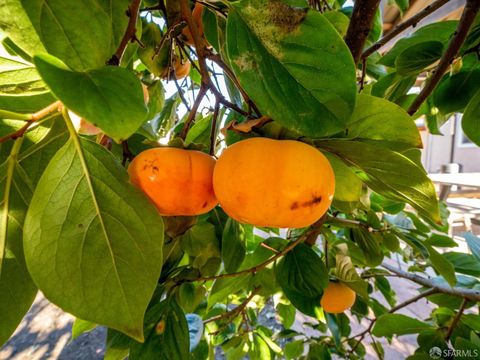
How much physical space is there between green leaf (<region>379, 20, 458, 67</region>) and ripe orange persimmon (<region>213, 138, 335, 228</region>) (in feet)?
1.55

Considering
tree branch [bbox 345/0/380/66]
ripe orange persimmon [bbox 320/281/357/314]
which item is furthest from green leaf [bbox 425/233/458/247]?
tree branch [bbox 345/0/380/66]

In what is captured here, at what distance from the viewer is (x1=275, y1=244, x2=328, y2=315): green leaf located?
0.72 m

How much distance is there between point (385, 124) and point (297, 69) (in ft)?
0.42

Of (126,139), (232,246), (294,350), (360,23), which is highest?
(360,23)

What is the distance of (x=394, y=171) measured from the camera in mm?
319

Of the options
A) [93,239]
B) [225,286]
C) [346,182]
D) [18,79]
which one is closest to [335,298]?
[225,286]

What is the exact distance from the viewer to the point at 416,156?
43 centimetres

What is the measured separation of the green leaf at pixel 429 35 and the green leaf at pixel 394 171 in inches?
16.3

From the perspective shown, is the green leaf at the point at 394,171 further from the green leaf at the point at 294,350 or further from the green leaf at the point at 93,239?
the green leaf at the point at 294,350

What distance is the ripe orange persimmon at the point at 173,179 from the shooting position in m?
0.34

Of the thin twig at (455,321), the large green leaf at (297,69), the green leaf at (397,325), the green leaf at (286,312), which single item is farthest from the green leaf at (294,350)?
the large green leaf at (297,69)

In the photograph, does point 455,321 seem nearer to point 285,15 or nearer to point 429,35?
point 429,35

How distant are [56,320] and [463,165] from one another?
5665 mm

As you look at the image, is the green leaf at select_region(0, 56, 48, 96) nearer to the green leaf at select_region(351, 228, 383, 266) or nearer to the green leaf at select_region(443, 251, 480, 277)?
the green leaf at select_region(351, 228, 383, 266)
